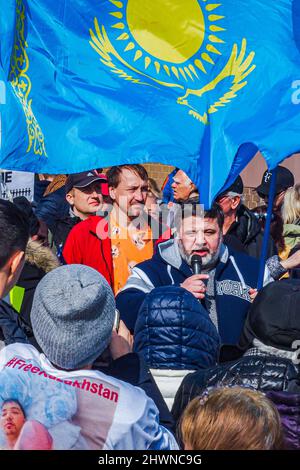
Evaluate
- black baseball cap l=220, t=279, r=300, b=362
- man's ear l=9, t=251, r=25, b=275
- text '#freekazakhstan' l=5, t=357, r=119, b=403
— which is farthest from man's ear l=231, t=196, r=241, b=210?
text '#freekazakhstan' l=5, t=357, r=119, b=403

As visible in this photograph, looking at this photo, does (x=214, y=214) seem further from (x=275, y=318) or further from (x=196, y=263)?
(x=275, y=318)

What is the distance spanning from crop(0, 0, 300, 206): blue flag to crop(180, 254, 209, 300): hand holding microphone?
1.29 ft

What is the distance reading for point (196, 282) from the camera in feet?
14.1

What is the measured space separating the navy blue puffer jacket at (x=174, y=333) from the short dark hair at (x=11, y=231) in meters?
0.76

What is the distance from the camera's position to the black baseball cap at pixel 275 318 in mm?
3221

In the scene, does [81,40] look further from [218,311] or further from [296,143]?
[218,311]

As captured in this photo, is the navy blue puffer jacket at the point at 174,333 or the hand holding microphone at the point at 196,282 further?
the hand holding microphone at the point at 196,282

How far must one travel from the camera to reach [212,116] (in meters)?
4.57

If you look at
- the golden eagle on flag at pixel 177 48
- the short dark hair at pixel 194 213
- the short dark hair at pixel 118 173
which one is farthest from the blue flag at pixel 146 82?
the short dark hair at pixel 118 173

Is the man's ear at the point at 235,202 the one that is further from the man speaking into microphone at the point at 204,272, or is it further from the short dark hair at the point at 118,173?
the man speaking into microphone at the point at 204,272

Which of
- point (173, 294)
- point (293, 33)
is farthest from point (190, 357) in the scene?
point (293, 33)

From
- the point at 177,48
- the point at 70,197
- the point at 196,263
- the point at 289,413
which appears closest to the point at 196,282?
the point at 196,263

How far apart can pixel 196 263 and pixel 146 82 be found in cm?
104

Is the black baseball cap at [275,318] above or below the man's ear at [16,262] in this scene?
below
